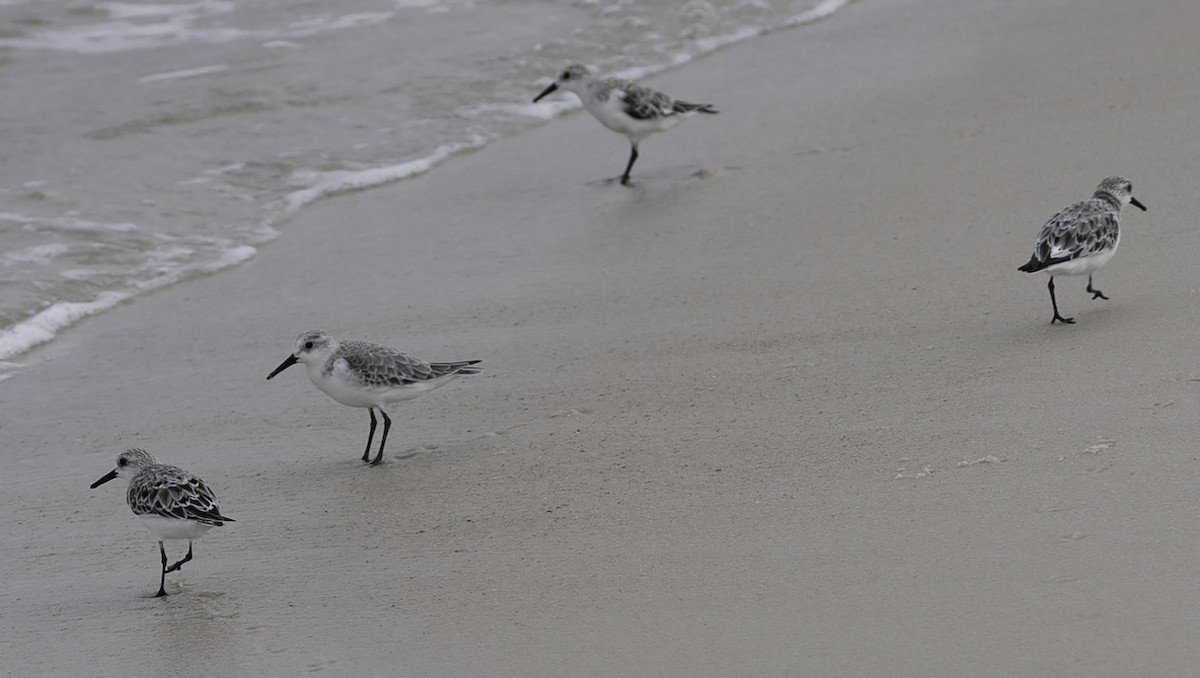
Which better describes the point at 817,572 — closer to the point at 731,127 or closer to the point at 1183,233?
the point at 1183,233

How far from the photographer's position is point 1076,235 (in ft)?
19.7

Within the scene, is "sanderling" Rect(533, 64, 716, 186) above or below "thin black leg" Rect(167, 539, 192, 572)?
above

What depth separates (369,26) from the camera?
47.1 ft

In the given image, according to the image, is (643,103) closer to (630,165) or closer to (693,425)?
(630,165)

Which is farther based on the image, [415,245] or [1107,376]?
[415,245]

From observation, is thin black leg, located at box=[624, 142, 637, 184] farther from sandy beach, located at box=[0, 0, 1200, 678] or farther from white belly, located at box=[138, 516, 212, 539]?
white belly, located at box=[138, 516, 212, 539]

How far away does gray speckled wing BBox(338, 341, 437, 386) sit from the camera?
592cm

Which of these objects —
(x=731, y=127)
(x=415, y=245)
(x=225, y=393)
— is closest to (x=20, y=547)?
(x=225, y=393)

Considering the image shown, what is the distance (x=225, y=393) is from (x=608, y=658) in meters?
3.40

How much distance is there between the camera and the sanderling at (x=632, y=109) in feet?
32.5

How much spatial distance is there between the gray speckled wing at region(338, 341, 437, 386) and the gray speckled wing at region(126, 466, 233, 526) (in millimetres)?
1029

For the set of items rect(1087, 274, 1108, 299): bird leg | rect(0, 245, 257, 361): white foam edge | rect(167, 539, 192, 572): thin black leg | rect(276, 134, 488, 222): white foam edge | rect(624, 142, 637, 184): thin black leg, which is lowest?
rect(0, 245, 257, 361): white foam edge

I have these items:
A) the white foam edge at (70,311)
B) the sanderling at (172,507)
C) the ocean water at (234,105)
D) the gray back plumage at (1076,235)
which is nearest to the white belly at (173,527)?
the sanderling at (172,507)

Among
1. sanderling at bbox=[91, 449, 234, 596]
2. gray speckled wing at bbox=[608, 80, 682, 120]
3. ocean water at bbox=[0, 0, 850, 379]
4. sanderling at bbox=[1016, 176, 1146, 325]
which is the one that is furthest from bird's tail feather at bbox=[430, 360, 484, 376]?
gray speckled wing at bbox=[608, 80, 682, 120]
